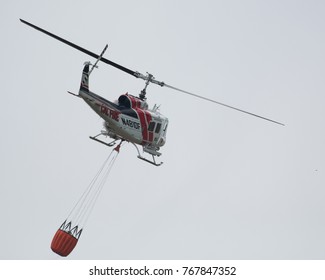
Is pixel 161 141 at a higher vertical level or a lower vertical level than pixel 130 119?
higher

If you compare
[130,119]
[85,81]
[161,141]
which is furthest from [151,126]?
[85,81]

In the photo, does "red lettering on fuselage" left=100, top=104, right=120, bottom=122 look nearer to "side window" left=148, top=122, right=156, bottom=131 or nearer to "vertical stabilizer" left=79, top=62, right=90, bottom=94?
"vertical stabilizer" left=79, top=62, right=90, bottom=94

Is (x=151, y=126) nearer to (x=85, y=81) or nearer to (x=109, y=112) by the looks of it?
(x=109, y=112)

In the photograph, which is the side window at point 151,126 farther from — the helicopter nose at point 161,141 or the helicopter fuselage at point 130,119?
the helicopter nose at point 161,141

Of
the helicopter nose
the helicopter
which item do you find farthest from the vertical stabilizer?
the helicopter nose

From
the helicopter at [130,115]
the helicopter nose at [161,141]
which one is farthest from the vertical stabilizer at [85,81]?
the helicopter nose at [161,141]

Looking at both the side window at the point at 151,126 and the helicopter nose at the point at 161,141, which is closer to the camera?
the side window at the point at 151,126

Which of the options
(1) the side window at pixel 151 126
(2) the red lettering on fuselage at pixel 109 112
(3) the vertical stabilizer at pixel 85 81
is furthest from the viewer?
(1) the side window at pixel 151 126

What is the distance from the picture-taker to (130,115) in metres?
29.1

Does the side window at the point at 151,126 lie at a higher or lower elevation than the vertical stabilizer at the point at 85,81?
higher

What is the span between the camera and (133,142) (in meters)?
29.7

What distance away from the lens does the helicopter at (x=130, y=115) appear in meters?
27.9

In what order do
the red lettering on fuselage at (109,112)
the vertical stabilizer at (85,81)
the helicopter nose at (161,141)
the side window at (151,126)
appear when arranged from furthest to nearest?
the helicopter nose at (161,141) → the side window at (151,126) → the red lettering on fuselage at (109,112) → the vertical stabilizer at (85,81)
